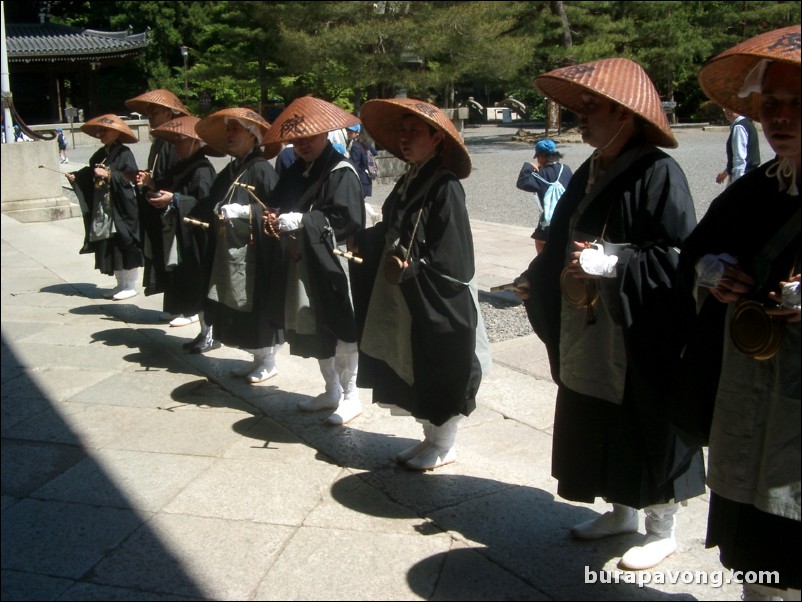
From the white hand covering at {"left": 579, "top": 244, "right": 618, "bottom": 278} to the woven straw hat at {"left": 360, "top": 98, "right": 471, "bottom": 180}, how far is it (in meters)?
0.88

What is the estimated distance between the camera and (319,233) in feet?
13.4

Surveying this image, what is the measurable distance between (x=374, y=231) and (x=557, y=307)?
1.04m

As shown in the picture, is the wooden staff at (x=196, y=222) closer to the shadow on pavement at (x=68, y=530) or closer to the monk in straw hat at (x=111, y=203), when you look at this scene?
the shadow on pavement at (x=68, y=530)

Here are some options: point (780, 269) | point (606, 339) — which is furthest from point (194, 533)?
point (780, 269)

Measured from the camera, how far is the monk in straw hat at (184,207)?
5480 mm

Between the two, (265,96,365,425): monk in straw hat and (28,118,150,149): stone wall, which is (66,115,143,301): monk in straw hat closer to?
(265,96,365,425): monk in straw hat

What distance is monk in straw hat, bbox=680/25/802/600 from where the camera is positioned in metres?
2.10

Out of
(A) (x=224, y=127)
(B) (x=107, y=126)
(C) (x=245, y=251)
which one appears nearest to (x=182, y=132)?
(A) (x=224, y=127)

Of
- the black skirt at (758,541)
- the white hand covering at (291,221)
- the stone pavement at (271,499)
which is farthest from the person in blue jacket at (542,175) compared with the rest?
the black skirt at (758,541)

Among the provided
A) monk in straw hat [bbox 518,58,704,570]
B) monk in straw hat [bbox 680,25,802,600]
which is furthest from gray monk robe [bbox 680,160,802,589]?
monk in straw hat [bbox 518,58,704,570]

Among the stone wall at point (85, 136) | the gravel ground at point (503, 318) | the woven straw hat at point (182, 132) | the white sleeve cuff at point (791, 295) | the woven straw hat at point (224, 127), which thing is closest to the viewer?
the white sleeve cuff at point (791, 295)

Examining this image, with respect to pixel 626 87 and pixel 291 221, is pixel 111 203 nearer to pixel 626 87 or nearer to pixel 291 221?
pixel 291 221

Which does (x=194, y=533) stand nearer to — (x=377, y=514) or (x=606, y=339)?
(x=377, y=514)

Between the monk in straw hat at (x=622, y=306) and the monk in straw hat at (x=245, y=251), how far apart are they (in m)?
2.05
